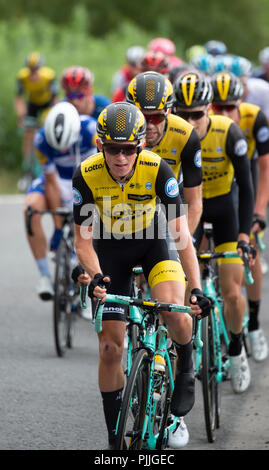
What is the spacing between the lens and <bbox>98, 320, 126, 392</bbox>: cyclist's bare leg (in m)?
5.64

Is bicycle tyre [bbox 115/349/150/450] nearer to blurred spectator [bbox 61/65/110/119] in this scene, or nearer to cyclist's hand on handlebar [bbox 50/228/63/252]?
cyclist's hand on handlebar [bbox 50/228/63/252]

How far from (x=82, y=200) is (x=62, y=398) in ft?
6.55

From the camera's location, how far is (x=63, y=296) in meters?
8.69

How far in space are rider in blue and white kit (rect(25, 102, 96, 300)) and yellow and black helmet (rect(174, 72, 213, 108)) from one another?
1449 millimetres

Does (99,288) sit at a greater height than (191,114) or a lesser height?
lesser

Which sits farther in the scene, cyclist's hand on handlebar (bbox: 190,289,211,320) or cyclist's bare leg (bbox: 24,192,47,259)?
cyclist's bare leg (bbox: 24,192,47,259)

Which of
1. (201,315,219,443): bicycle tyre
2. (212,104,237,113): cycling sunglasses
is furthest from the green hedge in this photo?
(201,315,219,443): bicycle tyre

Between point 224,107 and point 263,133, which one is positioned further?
point 263,133

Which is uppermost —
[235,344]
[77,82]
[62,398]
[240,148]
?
[77,82]

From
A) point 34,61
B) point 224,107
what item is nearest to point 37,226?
point 224,107

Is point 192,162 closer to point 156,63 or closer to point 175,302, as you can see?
point 175,302

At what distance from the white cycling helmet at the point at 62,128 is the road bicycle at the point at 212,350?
5.78 feet

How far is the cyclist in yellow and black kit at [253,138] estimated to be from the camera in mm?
8016

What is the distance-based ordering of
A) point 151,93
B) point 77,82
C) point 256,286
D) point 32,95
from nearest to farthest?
point 151,93
point 256,286
point 77,82
point 32,95
